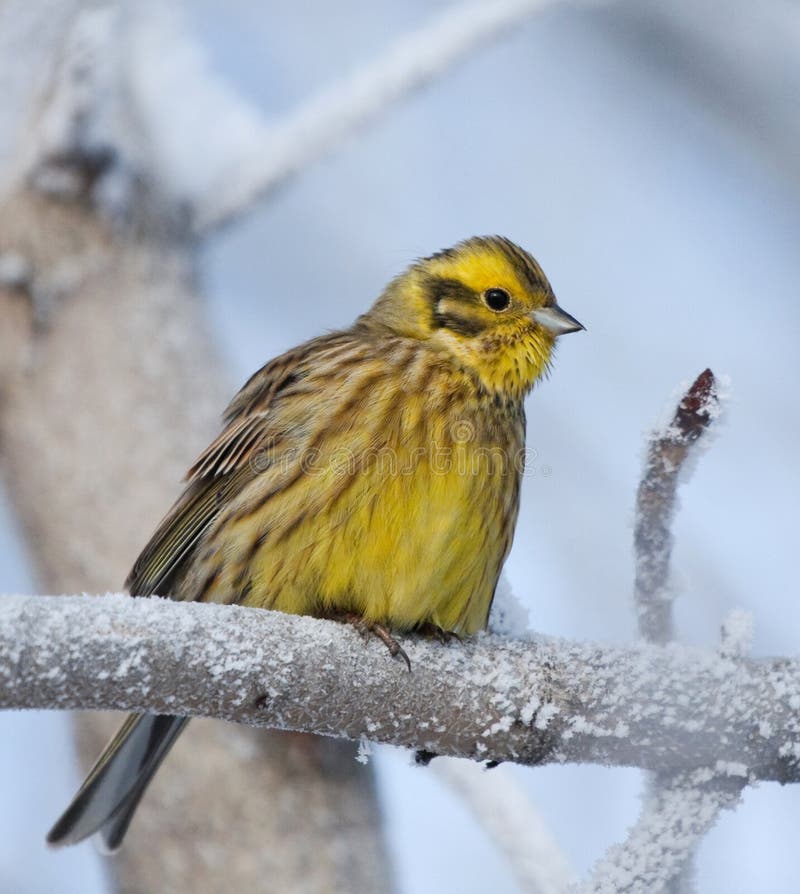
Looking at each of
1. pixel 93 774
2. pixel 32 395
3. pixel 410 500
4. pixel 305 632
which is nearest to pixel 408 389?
pixel 410 500

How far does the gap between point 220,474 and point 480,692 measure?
4.02ft

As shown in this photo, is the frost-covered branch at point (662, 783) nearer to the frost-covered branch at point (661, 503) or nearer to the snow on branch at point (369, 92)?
A: the frost-covered branch at point (661, 503)

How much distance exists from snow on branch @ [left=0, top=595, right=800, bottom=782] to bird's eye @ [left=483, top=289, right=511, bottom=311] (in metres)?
1.19

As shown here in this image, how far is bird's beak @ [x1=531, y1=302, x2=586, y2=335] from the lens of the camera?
11.2ft

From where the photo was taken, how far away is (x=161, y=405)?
4445 millimetres

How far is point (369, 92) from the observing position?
4.10 metres

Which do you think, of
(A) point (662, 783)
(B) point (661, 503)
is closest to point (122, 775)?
(A) point (662, 783)

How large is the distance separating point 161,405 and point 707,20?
7.61 feet

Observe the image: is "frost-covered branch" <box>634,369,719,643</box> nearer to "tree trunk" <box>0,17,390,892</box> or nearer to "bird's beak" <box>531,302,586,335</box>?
"bird's beak" <box>531,302,586,335</box>

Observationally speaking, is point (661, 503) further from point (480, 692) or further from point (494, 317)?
point (494, 317)

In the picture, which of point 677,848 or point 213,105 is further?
point 213,105

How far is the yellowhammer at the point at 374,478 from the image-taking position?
117 inches

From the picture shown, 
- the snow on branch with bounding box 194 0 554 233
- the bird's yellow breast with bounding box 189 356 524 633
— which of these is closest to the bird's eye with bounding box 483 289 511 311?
the bird's yellow breast with bounding box 189 356 524 633

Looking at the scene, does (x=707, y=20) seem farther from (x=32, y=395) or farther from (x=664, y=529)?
(x=32, y=395)
